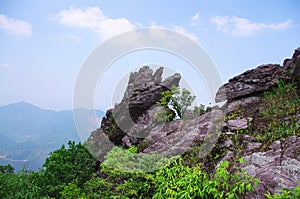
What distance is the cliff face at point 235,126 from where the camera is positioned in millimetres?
5461

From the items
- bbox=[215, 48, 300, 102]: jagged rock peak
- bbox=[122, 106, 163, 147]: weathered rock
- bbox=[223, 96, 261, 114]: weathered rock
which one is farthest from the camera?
bbox=[122, 106, 163, 147]: weathered rock

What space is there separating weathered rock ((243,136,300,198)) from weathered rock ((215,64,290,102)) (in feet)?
10.1

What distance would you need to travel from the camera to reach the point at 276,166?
17.0ft

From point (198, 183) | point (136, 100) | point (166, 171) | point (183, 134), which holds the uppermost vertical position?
point (136, 100)

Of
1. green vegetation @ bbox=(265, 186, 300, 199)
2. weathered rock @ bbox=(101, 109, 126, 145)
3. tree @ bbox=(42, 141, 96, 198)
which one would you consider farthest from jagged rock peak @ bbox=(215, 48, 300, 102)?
tree @ bbox=(42, 141, 96, 198)

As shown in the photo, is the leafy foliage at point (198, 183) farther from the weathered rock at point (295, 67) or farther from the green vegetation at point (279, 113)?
the weathered rock at point (295, 67)

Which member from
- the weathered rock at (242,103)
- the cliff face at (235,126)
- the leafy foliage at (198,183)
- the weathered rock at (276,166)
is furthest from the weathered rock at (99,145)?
the weathered rock at (276,166)

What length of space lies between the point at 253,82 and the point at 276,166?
431 centimetres

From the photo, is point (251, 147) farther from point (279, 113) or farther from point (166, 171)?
point (166, 171)

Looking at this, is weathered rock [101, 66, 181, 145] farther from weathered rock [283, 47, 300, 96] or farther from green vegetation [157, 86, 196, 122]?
weathered rock [283, 47, 300, 96]

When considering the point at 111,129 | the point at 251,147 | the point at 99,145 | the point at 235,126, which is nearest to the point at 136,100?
the point at 111,129

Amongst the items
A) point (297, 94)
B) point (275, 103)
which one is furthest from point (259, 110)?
point (297, 94)

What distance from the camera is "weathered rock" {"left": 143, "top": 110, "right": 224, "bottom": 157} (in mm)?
7249

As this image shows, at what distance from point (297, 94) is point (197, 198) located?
16.0 feet
